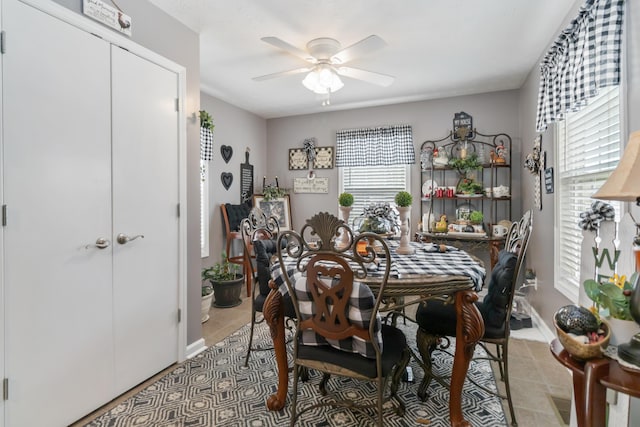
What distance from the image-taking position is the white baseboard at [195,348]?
250 centimetres

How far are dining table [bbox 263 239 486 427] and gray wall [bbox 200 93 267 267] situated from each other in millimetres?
2549

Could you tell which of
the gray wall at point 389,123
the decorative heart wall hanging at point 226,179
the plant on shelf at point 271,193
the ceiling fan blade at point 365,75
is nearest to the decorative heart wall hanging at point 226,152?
the decorative heart wall hanging at point 226,179

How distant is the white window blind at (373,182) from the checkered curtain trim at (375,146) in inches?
4.5

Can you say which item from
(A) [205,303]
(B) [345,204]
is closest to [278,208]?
(A) [205,303]

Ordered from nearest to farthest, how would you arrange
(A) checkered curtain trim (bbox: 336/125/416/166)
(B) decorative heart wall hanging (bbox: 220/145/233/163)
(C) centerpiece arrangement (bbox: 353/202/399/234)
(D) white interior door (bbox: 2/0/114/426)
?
(D) white interior door (bbox: 2/0/114/426) → (C) centerpiece arrangement (bbox: 353/202/399/234) → (B) decorative heart wall hanging (bbox: 220/145/233/163) → (A) checkered curtain trim (bbox: 336/125/416/166)

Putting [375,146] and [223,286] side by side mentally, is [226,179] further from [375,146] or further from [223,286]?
[375,146]

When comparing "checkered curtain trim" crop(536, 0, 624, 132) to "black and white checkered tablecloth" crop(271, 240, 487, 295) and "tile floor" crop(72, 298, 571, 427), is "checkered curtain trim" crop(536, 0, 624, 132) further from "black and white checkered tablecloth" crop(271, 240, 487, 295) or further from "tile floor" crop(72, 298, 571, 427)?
"tile floor" crop(72, 298, 571, 427)

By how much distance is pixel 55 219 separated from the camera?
167 cm

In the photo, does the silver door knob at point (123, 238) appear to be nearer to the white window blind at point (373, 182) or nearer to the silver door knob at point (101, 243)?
the silver door knob at point (101, 243)

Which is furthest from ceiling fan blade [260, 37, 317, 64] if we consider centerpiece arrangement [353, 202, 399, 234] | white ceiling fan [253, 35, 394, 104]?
centerpiece arrangement [353, 202, 399, 234]

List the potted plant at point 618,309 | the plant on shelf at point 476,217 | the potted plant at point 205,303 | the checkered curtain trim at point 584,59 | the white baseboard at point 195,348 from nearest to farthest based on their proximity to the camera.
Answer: the potted plant at point 618,309
the checkered curtain trim at point 584,59
the white baseboard at point 195,348
the potted plant at point 205,303
the plant on shelf at point 476,217

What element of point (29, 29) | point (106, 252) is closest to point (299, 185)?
point (106, 252)

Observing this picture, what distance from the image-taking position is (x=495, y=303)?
5.91ft

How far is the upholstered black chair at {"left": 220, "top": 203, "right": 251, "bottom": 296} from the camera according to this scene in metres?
4.07
